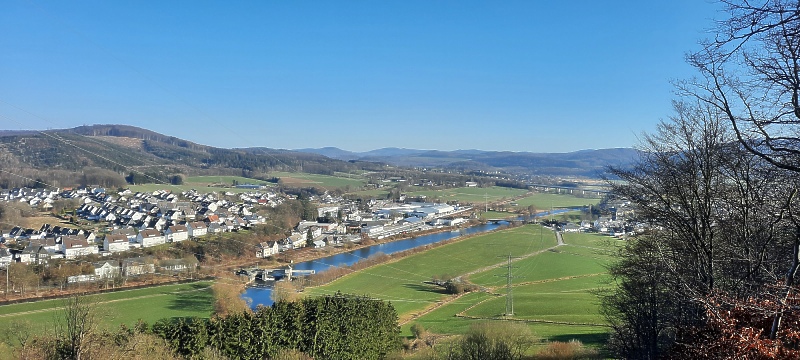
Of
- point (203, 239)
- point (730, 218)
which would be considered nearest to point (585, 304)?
point (730, 218)

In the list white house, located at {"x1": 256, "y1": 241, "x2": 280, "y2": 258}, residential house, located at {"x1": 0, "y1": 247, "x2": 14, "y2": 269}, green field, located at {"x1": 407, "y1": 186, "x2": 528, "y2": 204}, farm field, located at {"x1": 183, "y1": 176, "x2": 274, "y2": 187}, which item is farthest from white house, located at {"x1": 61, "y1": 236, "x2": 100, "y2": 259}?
green field, located at {"x1": 407, "y1": 186, "x2": 528, "y2": 204}

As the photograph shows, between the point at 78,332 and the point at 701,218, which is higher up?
the point at 701,218

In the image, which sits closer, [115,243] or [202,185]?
[115,243]

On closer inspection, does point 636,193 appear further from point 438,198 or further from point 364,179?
point 364,179

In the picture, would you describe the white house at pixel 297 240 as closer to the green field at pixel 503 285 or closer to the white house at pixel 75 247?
the green field at pixel 503 285

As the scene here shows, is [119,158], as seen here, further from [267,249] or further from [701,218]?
[701,218]

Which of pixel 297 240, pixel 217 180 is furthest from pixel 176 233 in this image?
pixel 217 180

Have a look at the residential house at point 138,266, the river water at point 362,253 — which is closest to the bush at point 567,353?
the river water at point 362,253
